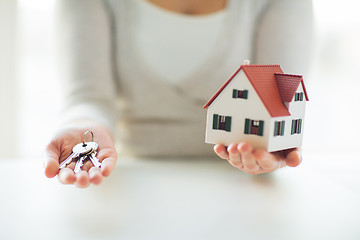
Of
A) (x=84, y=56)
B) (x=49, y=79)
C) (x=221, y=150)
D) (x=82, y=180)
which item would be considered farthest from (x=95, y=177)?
(x=49, y=79)

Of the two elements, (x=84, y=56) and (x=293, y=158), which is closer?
(x=293, y=158)

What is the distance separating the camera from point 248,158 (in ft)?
1.26

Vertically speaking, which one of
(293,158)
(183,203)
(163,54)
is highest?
(163,54)

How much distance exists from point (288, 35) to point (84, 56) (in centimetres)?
34

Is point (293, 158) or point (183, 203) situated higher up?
point (293, 158)

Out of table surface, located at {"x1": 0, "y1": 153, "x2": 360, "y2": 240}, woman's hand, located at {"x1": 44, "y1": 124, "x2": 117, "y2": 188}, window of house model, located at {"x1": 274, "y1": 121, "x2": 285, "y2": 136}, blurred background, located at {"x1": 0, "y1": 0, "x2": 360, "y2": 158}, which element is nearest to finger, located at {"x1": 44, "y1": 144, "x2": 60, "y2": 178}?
woman's hand, located at {"x1": 44, "y1": 124, "x2": 117, "y2": 188}

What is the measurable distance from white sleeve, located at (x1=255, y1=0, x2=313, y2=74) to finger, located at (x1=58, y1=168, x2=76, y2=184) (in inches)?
15.7

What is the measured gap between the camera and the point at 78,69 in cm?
70

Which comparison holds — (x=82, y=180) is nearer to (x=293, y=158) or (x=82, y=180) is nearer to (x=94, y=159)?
(x=94, y=159)

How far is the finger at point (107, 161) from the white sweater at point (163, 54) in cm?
25

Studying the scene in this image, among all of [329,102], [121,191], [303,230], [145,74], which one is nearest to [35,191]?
[121,191]

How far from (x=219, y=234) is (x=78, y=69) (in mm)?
384

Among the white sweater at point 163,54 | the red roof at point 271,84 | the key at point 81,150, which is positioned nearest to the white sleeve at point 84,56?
the white sweater at point 163,54

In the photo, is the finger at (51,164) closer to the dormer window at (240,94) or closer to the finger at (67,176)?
the finger at (67,176)
